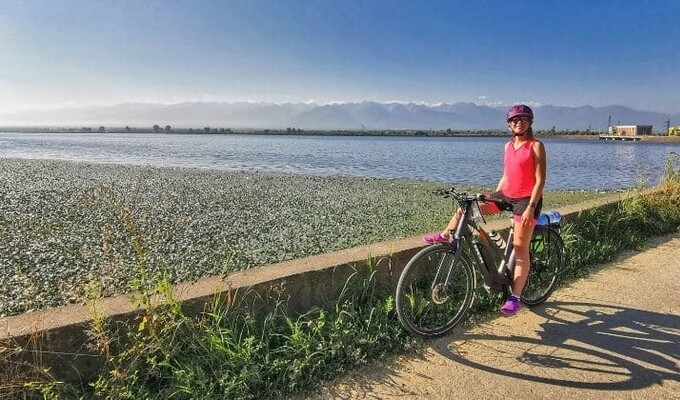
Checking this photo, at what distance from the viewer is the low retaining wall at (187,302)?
278 cm

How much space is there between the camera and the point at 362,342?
3686 mm

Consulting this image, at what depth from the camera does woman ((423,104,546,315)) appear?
13.6 ft

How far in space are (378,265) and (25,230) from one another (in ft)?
22.7

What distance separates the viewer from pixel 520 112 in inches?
164

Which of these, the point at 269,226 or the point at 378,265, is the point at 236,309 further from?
the point at 269,226

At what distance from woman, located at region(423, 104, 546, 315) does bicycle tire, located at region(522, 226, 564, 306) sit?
23.7 inches

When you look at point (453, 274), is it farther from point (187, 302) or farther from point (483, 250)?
→ point (187, 302)

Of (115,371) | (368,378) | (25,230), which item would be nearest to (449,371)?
(368,378)

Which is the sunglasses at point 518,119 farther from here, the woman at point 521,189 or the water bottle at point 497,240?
the water bottle at point 497,240

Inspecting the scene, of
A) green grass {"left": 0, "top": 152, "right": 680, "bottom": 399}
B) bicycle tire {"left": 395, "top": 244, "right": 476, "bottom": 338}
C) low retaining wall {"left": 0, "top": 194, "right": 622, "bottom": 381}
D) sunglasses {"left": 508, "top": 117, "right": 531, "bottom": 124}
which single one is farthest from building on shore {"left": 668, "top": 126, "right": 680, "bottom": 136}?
green grass {"left": 0, "top": 152, "right": 680, "bottom": 399}

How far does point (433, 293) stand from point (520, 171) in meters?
1.46

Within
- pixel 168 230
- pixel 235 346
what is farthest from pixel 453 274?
pixel 168 230

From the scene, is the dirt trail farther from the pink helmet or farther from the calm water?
the calm water

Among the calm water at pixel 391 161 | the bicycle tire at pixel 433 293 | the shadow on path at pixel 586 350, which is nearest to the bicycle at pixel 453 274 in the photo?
the bicycle tire at pixel 433 293
